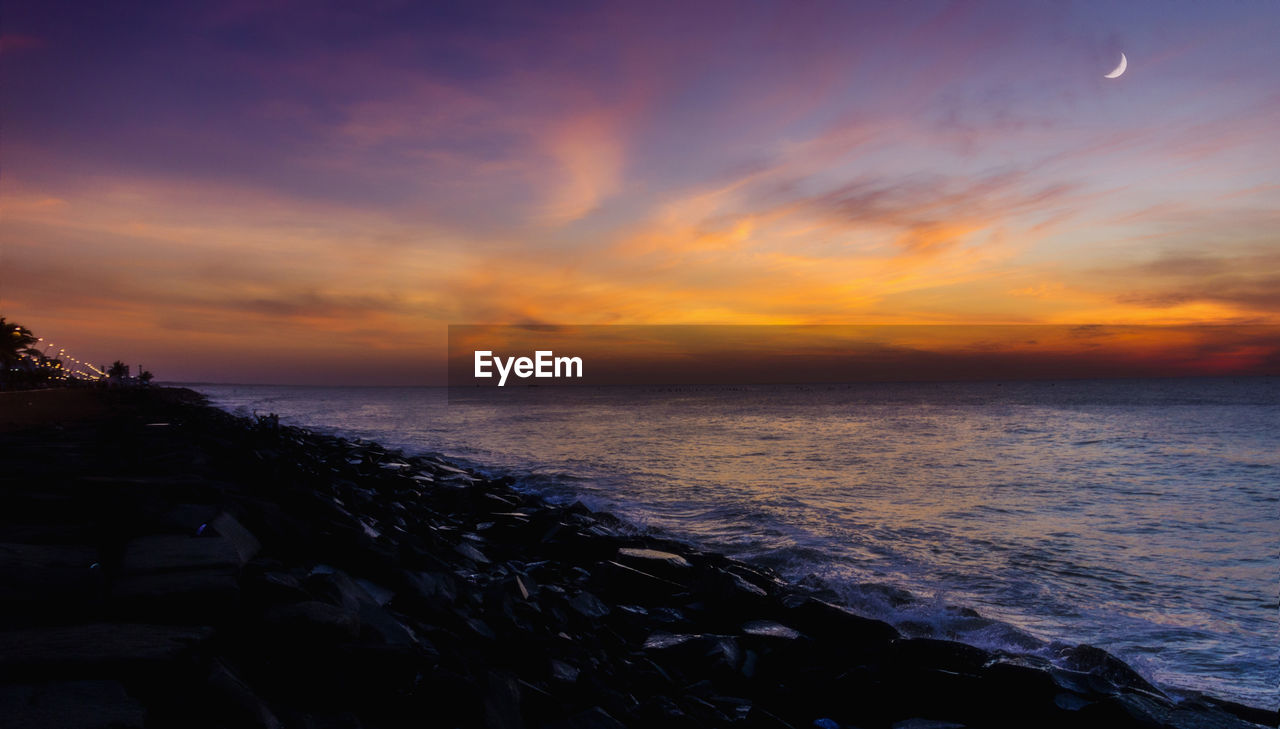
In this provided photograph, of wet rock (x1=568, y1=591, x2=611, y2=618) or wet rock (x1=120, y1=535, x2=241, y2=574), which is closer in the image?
wet rock (x1=120, y1=535, x2=241, y2=574)

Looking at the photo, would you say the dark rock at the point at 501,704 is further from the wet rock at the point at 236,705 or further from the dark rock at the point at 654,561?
the dark rock at the point at 654,561

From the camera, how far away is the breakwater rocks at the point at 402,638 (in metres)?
2.97

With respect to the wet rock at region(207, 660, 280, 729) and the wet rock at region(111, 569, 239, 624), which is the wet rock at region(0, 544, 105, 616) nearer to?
the wet rock at region(111, 569, 239, 624)

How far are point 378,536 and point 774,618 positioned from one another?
15.4 feet

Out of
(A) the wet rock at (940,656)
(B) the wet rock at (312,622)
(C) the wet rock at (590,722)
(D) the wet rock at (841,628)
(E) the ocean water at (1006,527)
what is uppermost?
(B) the wet rock at (312,622)

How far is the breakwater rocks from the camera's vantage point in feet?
9.75

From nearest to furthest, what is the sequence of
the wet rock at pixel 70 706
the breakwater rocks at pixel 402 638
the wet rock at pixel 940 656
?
the wet rock at pixel 70 706 < the breakwater rocks at pixel 402 638 < the wet rock at pixel 940 656

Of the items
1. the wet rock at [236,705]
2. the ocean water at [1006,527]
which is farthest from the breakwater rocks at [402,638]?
the ocean water at [1006,527]

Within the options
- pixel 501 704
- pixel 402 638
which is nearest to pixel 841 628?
pixel 501 704

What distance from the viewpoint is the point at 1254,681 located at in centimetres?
637

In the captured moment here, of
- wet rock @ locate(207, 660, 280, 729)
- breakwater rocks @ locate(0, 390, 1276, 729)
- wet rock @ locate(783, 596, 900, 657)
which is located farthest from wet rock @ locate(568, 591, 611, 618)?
wet rock @ locate(207, 660, 280, 729)

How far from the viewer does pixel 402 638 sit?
13.7ft

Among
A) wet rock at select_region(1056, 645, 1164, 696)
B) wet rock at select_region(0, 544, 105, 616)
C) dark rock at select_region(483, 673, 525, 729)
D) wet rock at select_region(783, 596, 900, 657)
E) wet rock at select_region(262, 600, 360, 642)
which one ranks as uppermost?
wet rock at select_region(0, 544, 105, 616)

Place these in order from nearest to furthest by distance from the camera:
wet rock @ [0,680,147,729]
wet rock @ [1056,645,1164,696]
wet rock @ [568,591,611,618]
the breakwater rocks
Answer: wet rock @ [0,680,147,729] < the breakwater rocks < wet rock @ [1056,645,1164,696] < wet rock @ [568,591,611,618]
